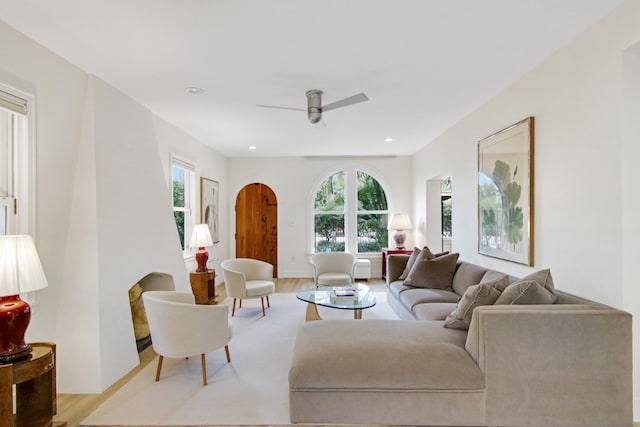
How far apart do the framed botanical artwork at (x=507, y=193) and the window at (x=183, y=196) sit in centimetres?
400

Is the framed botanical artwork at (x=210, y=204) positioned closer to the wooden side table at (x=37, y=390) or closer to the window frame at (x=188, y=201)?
the window frame at (x=188, y=201)

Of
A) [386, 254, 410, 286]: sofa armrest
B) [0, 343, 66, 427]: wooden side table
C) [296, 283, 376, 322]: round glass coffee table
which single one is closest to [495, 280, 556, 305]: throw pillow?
[296, 283, 376, 322]: round glass coffee table

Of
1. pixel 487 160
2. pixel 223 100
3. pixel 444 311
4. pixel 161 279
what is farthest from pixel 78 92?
pixel 487 160

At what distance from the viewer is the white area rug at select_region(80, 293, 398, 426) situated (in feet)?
7.50

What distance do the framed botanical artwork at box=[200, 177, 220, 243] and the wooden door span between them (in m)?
0.89

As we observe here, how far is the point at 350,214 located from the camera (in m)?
7.38

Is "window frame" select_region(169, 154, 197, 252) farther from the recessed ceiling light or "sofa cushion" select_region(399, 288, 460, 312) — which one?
"sofa cushion" select_region(399, 288, 460, 312)

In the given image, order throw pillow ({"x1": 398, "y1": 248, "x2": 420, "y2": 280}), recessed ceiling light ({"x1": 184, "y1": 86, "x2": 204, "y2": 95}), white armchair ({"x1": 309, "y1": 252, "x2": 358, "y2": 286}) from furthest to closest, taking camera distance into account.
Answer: white armchair ({"x1": 309, "y1": 252, "x2": 358, "y2": 286}), throw pillow ({"x1": 398, "y1": 248, "x2": 420, "y2": 280}), recessed ceiling light ({"x1": 184, "y1": 86, "x2": 204, "y2": 95})

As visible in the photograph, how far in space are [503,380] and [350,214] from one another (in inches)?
214

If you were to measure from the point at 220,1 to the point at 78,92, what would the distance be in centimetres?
167

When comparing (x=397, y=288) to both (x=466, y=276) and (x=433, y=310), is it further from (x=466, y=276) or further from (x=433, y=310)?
(x=433, y=310)

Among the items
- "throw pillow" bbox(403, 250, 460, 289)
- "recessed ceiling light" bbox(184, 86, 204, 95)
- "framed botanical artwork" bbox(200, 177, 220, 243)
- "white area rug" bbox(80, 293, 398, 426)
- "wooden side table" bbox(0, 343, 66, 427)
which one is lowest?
"white area rug" bbox(80, 293, 398, 426)

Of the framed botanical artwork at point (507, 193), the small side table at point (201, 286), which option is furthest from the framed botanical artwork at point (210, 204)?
the framed botanical artwork at point (507, 193)

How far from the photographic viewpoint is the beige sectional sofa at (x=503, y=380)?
2.03 metres
